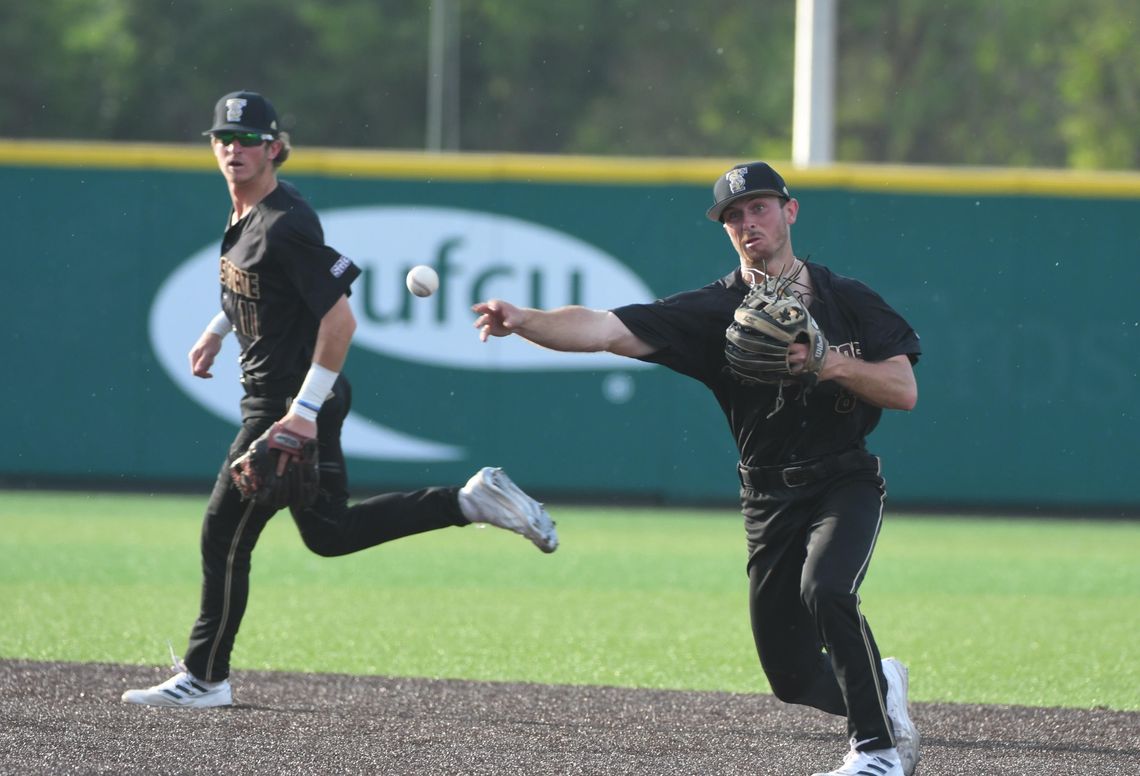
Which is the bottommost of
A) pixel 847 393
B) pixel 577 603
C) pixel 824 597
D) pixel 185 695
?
pixel 577 603

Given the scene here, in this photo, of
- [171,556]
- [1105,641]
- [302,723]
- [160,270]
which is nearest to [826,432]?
[302,723]

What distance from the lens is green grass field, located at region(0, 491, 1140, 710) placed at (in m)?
7.29

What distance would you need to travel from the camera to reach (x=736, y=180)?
17.0ft

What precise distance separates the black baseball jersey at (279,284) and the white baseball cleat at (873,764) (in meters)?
2.30

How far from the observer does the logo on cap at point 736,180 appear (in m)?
5.15

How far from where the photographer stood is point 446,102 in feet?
119

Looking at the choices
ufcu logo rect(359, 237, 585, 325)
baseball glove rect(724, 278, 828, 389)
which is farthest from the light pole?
baseball glove rect(724, 278, 828, 389)

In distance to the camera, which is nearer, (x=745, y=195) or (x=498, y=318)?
(x=498, y=318)

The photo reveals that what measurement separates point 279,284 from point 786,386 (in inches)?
74.3

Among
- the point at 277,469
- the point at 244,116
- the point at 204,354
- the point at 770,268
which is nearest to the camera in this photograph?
the point at 770,268

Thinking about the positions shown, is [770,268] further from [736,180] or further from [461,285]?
[461,285]

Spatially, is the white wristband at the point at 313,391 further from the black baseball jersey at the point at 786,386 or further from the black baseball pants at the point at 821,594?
the black baseball pants at the point at 821,594

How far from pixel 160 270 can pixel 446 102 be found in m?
23.0

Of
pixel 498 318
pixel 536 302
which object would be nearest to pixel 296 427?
pixel 498 318
